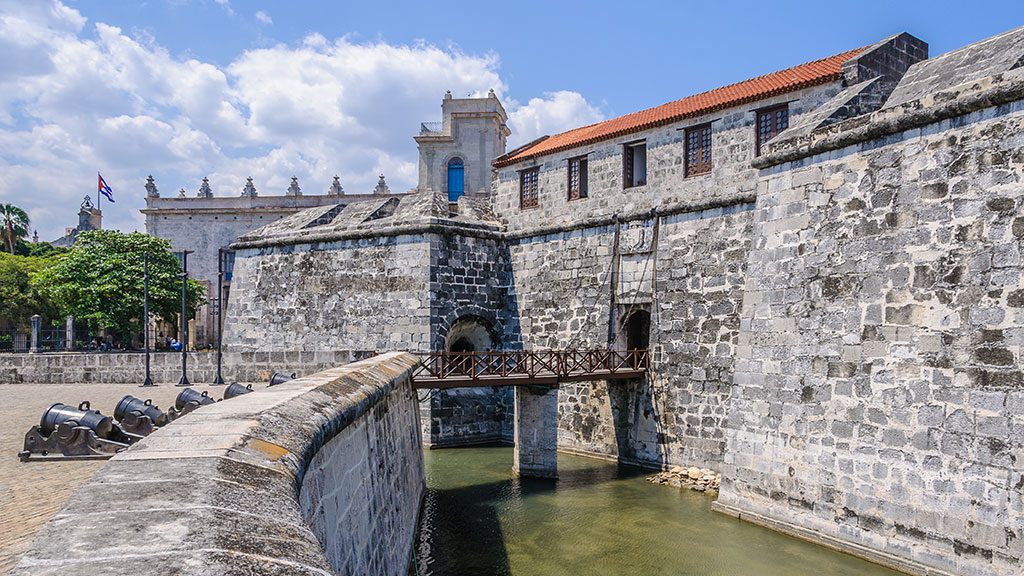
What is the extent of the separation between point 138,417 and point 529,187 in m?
13.6

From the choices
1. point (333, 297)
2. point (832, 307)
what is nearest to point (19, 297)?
point (333, 297)

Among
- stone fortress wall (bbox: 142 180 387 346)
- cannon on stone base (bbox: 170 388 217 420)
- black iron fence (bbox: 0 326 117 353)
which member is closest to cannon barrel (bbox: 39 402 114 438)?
cannon on stone base (bbox: 170 388 217 420)

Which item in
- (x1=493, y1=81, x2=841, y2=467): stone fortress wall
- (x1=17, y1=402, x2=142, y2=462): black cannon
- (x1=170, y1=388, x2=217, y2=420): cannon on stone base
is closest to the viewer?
(x1=17, y1=402, x2=142, y2=462): black cannon

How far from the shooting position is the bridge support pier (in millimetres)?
16203

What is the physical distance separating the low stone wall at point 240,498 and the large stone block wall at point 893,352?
7.26 metres

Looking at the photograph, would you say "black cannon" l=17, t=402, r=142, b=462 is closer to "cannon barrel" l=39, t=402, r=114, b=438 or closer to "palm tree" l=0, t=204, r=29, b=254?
"cannon barrel" l=39, t=402, r=114, b=438

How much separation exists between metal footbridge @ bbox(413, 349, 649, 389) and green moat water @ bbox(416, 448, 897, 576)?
217cm

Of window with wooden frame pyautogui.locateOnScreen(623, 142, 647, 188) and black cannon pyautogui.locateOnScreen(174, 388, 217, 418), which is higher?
window with wooden frame pyautogui.locateOnScreen(623, 142, 647, 188)

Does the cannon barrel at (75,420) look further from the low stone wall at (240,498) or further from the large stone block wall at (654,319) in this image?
the large stone block wall at (654,319)

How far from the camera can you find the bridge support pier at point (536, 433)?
→ 16203 millimetres

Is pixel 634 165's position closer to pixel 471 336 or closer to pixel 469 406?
pixel 471 336

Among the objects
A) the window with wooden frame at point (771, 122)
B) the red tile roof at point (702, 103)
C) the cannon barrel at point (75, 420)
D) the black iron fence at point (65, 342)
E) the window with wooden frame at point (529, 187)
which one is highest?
the red tile roof at point (702, 103)

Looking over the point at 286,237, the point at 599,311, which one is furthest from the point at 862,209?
the point at 286,237

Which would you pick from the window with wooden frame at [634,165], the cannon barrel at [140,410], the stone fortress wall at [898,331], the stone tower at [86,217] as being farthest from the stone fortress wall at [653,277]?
the stone tower at [86,217]
